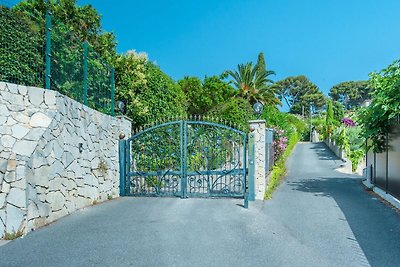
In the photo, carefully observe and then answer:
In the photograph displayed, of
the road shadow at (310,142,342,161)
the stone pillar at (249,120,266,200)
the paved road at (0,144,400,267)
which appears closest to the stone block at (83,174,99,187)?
the paved road at (0,144,400,267)

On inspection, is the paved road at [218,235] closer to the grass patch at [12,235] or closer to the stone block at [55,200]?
the grass patch at [12,235]

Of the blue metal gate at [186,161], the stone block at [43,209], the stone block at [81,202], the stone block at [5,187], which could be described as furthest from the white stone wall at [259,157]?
the stone block at [5,187]

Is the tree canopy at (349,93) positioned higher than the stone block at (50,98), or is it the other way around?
the tree canopy at (349,93)

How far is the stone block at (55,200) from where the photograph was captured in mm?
5719

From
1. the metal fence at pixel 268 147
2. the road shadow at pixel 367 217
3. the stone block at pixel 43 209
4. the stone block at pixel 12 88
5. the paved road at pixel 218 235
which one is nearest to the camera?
the paved road at pixel 218 235

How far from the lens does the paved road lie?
4188 millimetres

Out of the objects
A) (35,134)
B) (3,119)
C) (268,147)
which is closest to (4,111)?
(3,119)

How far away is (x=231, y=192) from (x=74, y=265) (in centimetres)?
478

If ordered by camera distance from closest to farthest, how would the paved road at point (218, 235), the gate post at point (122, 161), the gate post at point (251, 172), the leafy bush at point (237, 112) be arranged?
the paved road at point (218, 235) < the gate post at point (251, 172) < the gate post at point (122, 161) < the leafy bush at point (237, 112)

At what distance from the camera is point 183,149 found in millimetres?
8234

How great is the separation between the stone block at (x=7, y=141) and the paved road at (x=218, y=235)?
164cm

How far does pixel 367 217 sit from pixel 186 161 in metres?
4.33

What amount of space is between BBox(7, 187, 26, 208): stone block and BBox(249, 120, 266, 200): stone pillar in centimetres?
520

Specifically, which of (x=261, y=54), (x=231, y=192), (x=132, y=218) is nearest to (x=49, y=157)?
(x=132, y=218)
